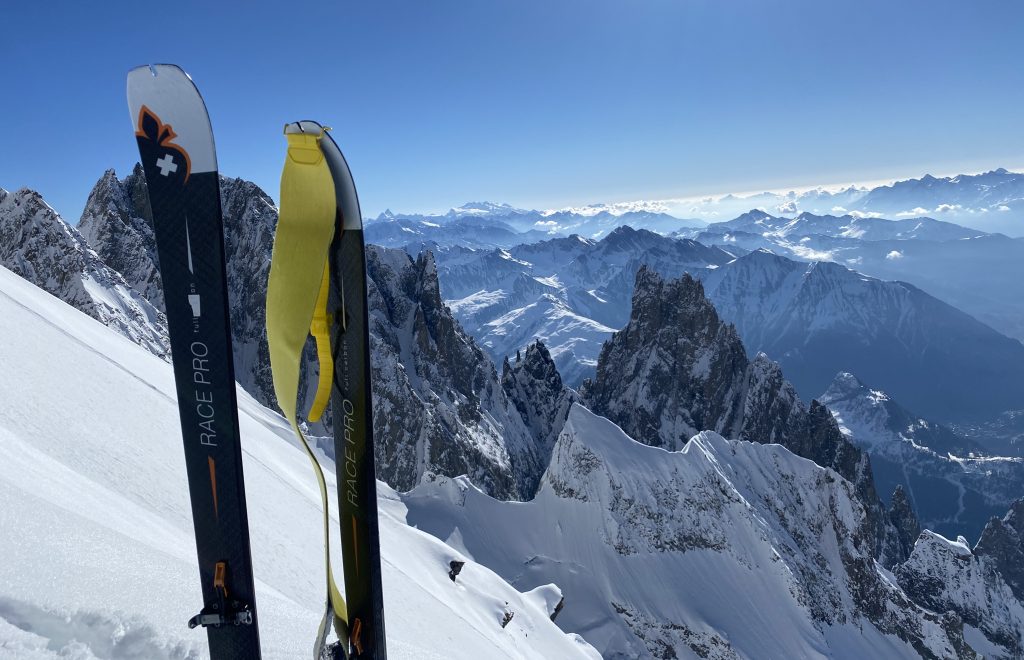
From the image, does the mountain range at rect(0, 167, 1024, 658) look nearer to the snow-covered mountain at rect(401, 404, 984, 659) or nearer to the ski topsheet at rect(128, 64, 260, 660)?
the snow-covered mountain at rect(401, 404, 984, 659)

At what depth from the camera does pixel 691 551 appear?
4922cm

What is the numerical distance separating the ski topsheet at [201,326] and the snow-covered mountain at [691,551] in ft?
124

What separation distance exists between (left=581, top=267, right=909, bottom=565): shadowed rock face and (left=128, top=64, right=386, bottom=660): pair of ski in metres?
112

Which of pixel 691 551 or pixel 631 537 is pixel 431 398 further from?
→ pixel 691 551

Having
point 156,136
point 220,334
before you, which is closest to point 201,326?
point 220,334

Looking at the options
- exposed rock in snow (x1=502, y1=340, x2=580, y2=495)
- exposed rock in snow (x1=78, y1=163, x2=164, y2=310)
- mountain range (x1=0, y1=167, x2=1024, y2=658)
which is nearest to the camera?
mountain range (x1=0, y1=167, x2=1024, y2=658)

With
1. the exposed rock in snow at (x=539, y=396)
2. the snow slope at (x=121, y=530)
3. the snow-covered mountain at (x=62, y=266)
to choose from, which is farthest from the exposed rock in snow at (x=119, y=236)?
the exposed rock in snow at (x=539, y=396)

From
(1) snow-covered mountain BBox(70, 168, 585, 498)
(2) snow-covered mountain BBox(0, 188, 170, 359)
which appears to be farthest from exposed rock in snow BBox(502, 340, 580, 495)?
(2) snow-covered mountain BBox(0, 188, 170, 359)

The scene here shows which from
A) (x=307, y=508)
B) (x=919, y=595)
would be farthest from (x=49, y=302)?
(x=919, y=595)

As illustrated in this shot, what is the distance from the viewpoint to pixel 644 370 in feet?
398

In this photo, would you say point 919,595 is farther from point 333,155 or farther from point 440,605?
point 333,155

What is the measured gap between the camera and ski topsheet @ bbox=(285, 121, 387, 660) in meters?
4.83

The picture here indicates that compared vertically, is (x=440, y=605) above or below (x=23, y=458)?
below

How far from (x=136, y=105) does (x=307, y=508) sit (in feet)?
33.8
